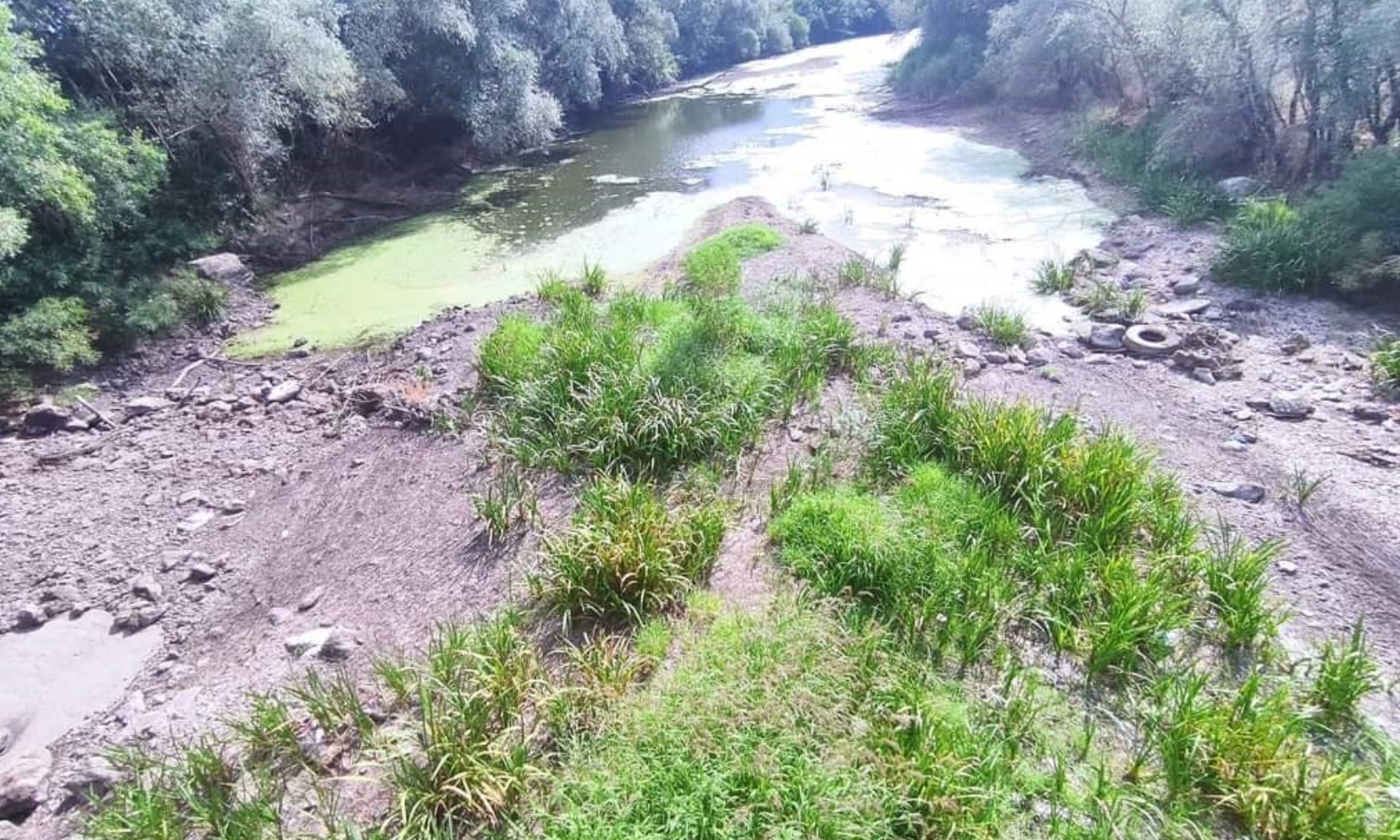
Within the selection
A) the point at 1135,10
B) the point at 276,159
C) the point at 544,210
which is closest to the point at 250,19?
the point at 276,159

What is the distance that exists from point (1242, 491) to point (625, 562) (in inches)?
162

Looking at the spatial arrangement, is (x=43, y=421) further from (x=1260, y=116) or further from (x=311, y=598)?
(x=1260, y=116)

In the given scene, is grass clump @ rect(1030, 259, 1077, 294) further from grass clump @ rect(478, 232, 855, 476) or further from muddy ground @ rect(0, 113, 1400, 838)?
grass clump @ rect(478, 232, 855, 476)

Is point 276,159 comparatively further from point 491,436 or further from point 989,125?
point 989,125

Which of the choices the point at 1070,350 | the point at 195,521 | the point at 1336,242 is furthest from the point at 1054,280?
the point at 195,521

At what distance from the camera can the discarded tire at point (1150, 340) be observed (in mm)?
6652

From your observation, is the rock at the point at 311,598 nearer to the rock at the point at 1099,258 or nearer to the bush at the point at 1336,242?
the rock at the point at 1099,258

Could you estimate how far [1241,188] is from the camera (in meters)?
10.0

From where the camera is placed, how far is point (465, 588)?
4.03 metres

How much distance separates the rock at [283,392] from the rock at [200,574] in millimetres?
2541

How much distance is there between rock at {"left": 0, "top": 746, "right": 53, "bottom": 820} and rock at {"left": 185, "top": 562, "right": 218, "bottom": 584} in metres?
1.42

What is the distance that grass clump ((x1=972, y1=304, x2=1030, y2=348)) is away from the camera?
6898 mm

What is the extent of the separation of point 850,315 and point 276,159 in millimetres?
10178

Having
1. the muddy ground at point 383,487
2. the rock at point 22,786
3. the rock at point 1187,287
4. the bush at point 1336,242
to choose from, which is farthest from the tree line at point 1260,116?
the rock at point 22,786
